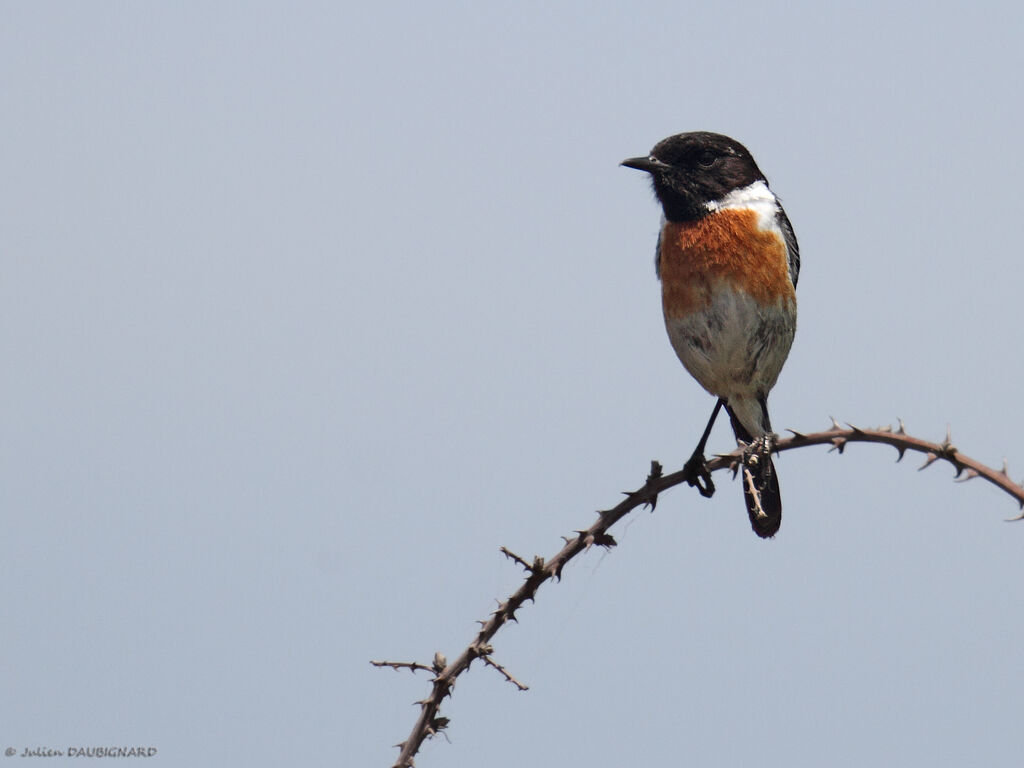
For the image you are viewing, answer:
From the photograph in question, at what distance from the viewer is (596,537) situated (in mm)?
3049

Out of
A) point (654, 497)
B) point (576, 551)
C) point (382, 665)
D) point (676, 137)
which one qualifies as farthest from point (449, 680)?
point (676, 137)

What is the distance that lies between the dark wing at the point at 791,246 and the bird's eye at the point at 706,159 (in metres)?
0.39

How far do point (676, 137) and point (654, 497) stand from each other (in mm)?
2597

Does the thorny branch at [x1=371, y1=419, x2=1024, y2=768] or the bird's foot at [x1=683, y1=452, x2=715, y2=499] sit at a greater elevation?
the bird's foot at [x1=683, y1=452, x2=715, y2=499]

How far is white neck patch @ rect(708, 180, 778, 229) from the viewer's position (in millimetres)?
5312

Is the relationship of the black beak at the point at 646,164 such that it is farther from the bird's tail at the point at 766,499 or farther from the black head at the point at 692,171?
the bird's tail at the point at 766,499

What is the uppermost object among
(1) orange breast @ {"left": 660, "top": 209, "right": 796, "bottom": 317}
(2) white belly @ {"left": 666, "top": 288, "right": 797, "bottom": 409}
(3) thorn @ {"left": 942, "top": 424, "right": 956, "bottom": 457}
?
(1) orange breast @ {"left": 660, "top": 209, "right": 796, "bottom": 317}

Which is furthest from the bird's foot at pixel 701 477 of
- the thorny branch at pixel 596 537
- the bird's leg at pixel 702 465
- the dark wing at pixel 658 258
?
the thorny branch at pixel 596 537

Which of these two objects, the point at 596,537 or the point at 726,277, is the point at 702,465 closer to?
the point at 726,277

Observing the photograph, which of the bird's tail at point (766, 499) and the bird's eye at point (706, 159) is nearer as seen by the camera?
the bird's tail at point (766, 499)

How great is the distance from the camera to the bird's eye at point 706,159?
5426 millimetres

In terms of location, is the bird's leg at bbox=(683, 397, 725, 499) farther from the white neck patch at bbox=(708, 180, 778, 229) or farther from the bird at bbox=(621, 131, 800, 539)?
the white neck patch at bbox=(708, 180, 778, 229)

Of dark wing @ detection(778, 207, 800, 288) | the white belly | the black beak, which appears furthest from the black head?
the white belly

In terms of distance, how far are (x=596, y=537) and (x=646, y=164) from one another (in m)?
2.72
